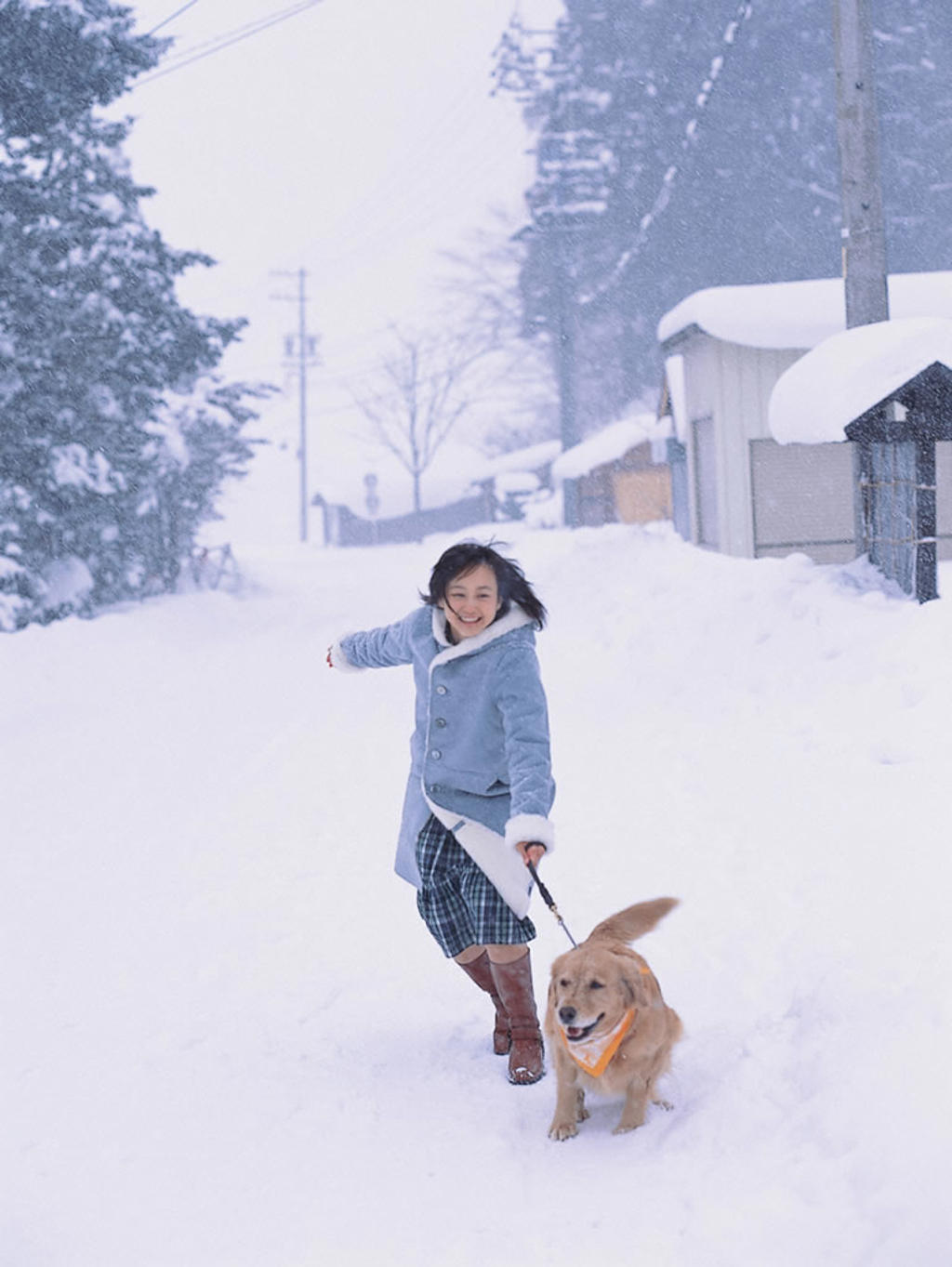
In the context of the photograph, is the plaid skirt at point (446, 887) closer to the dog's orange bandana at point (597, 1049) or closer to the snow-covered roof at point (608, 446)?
the dog's orange bandana at point (597, 1049)

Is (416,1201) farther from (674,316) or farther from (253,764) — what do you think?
(674,316)

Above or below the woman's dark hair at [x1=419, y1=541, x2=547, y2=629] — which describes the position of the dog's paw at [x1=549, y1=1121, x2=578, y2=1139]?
below

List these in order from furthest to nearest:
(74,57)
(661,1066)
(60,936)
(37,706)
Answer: (74,57) < (37,706) < (60,936) < (661,1066)

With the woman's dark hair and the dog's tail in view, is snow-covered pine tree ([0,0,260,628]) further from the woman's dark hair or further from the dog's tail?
the dog's tail

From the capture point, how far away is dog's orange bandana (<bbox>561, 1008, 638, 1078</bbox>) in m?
3.51

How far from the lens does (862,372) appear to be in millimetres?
9570

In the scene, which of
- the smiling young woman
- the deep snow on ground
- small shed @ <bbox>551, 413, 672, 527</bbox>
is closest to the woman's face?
the smiling young woman

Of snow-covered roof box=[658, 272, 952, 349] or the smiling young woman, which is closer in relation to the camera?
the smiling young woman

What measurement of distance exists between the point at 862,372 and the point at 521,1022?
6.95 meters

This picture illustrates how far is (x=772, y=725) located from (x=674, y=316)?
37.3 ft

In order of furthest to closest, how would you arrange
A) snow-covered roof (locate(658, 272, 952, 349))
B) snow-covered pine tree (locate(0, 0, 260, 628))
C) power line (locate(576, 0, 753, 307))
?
power line (locate(576, 0, 753, 307)), snow-covered roof (locate(658, 272, 952, 349)), snow-covered pine tree (locate(0, 0, 260, 628))

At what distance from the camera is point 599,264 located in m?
41.4

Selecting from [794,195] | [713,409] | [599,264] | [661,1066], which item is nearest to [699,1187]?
[661,1066]

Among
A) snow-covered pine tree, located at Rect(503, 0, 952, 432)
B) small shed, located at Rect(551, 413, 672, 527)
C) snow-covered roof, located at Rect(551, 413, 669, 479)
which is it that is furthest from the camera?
small shed, located at Rect(551, 413, 672, 527)
